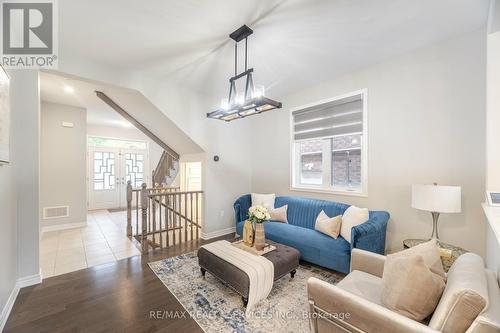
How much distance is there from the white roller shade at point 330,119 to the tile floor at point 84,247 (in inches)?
146

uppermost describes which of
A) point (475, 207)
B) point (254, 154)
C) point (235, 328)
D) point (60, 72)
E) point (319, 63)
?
point (319, 63)

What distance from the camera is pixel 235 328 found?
192 cm

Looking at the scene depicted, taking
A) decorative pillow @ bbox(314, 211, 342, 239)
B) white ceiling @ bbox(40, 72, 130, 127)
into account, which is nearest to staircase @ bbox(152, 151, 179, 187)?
white ceiling @ bbox(40, 72, 130, 127)

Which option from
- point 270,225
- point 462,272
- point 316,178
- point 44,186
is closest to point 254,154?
point 316,178

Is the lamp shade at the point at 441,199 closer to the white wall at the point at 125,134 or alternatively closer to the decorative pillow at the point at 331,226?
the decorative pillow at the point at 331,226

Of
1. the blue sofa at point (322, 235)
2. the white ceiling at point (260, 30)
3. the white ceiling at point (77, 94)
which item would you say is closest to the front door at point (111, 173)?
the white ceiling at point (77, 94)

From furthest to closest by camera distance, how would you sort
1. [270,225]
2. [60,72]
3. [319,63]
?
[270,225] < [319,63] < [60,72]

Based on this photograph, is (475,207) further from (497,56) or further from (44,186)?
(44,186)

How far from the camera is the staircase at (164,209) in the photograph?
391cm

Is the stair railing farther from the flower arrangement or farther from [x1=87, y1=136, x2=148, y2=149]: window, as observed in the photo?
[x1=87, y1=136, x2=148, y2=149]: window

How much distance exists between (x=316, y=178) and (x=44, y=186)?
5.86 meters

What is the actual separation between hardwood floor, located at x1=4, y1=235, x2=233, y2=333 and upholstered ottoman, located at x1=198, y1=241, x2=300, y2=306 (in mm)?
470

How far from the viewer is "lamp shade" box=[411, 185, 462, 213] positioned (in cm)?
226

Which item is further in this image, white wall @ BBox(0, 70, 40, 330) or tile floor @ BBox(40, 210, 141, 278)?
tile floor @ BBox(40, 210, 141, 278)
